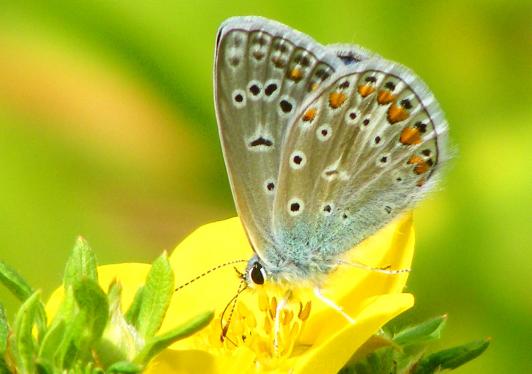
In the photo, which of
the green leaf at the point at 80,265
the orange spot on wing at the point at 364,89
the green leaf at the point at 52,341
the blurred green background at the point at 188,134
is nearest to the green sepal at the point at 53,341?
the green leaf at the point at 52,341

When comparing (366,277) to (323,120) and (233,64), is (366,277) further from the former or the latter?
(233,64)

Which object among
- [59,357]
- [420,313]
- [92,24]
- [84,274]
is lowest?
[59,357]

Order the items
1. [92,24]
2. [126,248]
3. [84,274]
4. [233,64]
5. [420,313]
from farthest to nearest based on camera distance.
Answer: [92,24], [126,248], [420,313], [233,64], [84,274]

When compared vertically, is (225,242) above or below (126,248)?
below

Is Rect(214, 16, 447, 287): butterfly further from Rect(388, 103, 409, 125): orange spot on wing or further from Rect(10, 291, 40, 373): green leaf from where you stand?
Rect(10, 291, 40, 373): green leaf

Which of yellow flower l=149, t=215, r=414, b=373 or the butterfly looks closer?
yellow flower l=149, t=215, r=414, b=373

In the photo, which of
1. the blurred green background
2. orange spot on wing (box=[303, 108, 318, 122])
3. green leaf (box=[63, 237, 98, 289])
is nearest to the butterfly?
orange spot on wing (box=[303, 108, 318, 122])

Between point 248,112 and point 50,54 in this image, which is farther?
point 50,54

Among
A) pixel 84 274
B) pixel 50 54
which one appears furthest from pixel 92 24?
pixel 84 274
